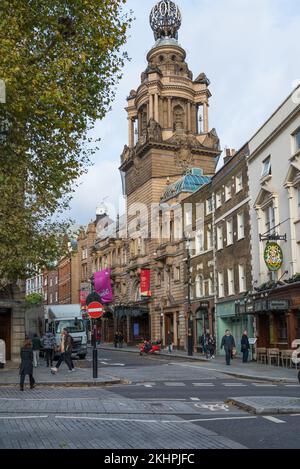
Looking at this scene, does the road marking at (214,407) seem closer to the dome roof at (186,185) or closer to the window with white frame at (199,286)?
the window with white frame at (199,286)

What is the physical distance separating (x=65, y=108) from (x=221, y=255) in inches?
968

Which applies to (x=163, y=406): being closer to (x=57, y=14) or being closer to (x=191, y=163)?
(x=57, y=14)

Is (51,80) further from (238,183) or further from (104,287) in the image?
(104,287)

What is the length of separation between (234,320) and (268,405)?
2603cm

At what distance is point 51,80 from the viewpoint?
683 inches

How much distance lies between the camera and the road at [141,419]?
8867 mm

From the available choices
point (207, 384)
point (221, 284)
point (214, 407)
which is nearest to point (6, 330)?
point (221, 284)

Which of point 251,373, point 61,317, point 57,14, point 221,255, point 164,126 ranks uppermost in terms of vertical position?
point 164,126

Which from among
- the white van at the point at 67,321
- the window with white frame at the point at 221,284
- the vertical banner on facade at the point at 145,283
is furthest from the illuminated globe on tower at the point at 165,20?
the white van at the point at 67,321

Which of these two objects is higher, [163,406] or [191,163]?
[191,163]

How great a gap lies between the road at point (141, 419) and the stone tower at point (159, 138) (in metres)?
38.4

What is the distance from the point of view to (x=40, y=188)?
67.4ft

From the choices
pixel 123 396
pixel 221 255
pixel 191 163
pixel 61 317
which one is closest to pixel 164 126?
pixel 191 163

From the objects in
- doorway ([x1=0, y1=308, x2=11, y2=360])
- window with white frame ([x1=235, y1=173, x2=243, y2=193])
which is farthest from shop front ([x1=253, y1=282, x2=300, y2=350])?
doorway ([x1=0, y1=308, x2=11, y2=360])
